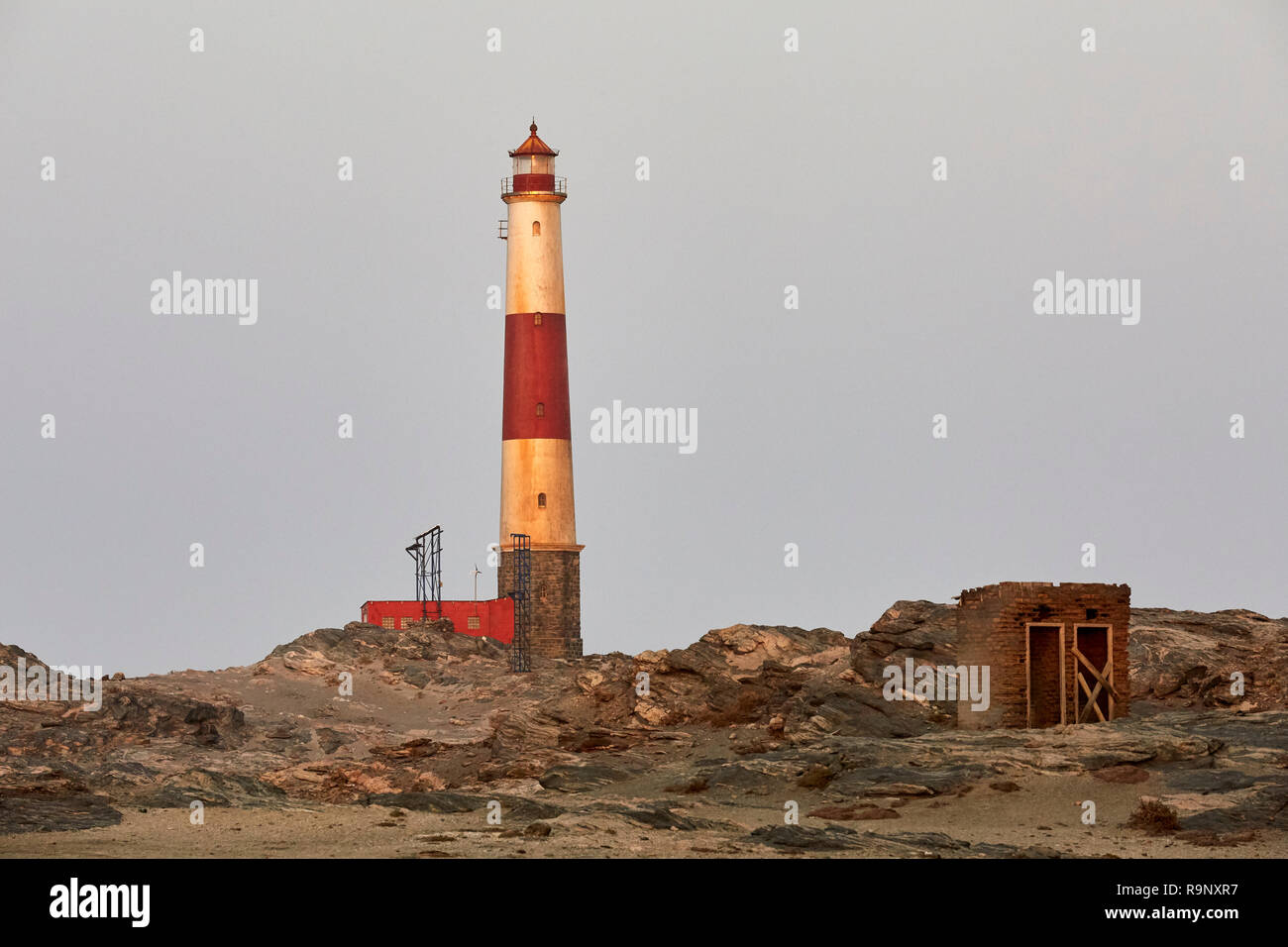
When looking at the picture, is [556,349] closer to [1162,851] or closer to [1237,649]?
[1237,649]

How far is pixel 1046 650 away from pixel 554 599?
26.9 meters

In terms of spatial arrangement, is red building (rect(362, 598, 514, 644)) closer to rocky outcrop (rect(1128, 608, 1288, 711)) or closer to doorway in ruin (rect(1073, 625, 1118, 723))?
rocky outcrop (rect(1128, 608, 1288, 711))

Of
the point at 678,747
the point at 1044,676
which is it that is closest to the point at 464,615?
A: the point at 678,747

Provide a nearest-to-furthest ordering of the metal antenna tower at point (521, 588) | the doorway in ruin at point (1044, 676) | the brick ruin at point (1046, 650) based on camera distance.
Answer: the brick ruin at point (1046, 650)
the doorway in ruin at point (1044, 676)
the metal antenna tower at point (521, 588)

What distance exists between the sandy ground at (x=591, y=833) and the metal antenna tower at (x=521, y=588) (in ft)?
87.8

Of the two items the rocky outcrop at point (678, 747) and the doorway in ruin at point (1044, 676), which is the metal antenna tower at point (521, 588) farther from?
the doorway in ruin at point (1044, 676)

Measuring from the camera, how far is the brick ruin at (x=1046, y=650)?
39.8 m

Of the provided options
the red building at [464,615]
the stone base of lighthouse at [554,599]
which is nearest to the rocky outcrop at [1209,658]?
the stone base of lighthouse at [554,599]

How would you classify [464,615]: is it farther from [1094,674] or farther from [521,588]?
[1094,674]

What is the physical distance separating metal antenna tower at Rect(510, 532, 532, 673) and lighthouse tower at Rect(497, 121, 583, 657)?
13 cm

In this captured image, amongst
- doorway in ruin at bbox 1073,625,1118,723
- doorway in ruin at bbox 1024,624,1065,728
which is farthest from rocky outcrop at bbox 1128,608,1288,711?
doorway in ruin at bbox 1024,624,1065,728

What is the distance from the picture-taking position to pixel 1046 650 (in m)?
40.8

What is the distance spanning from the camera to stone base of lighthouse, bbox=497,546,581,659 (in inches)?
2566
